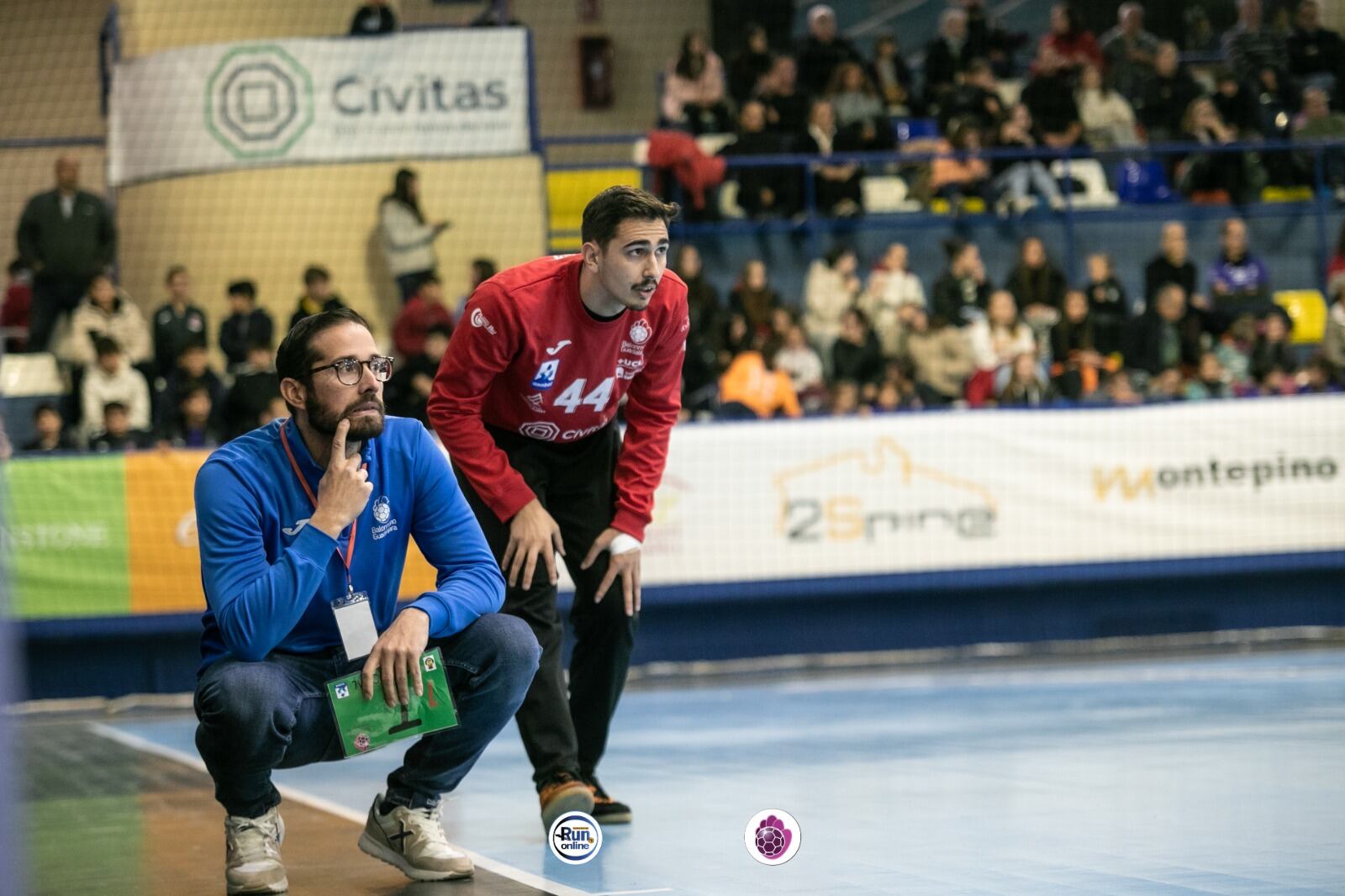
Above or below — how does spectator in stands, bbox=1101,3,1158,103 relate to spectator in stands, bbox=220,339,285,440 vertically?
above

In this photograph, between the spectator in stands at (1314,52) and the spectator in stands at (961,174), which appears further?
the spectator in stands at (1314,52)

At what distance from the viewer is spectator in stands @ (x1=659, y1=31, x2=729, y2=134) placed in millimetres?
17016

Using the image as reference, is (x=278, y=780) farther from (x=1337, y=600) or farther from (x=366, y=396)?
(x=1337, y=600)

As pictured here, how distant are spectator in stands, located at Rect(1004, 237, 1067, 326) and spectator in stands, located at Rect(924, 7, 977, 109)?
378cm

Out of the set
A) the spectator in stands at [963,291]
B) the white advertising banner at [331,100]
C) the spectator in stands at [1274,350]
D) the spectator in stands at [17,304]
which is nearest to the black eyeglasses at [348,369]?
the spectator in stands at [963,291]

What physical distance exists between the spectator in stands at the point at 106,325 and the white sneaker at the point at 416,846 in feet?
29.9

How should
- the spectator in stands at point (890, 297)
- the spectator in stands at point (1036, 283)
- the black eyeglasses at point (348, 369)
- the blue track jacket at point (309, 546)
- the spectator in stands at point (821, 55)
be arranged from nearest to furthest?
the blue track jacket at point (309, 546)
the black eyeglasses at point (348, 369)
the spectator in stands at point (890, 297)
the spectator in stands at point (1036, 283)
the spectator in stands at point (821, 55)

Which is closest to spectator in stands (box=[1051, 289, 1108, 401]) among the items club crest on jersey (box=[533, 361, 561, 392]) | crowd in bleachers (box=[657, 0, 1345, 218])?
crowd in bleachers (box=[657, 0, 1345, 218])

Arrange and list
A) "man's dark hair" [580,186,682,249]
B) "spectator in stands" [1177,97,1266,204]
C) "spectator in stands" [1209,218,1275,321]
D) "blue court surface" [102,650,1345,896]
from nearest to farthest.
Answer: "blue court surface" [102,650,1345,896]
"man's dark hair" [580,186,682,249]
"spectator in stands" [1209,218,1275,321]
"spectator in stands" [1177,97,1266,204]

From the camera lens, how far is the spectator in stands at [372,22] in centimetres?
1470

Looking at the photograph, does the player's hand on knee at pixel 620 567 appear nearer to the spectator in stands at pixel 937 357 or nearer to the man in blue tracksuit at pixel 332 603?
the man in blue tracksuit at pixel 332 603

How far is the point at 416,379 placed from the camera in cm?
1245

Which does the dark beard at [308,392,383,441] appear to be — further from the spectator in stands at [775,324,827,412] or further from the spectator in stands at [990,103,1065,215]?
the spectator in stands at [990,103,1065,215]

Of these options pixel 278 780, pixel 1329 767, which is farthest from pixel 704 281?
pixel 1329 767
